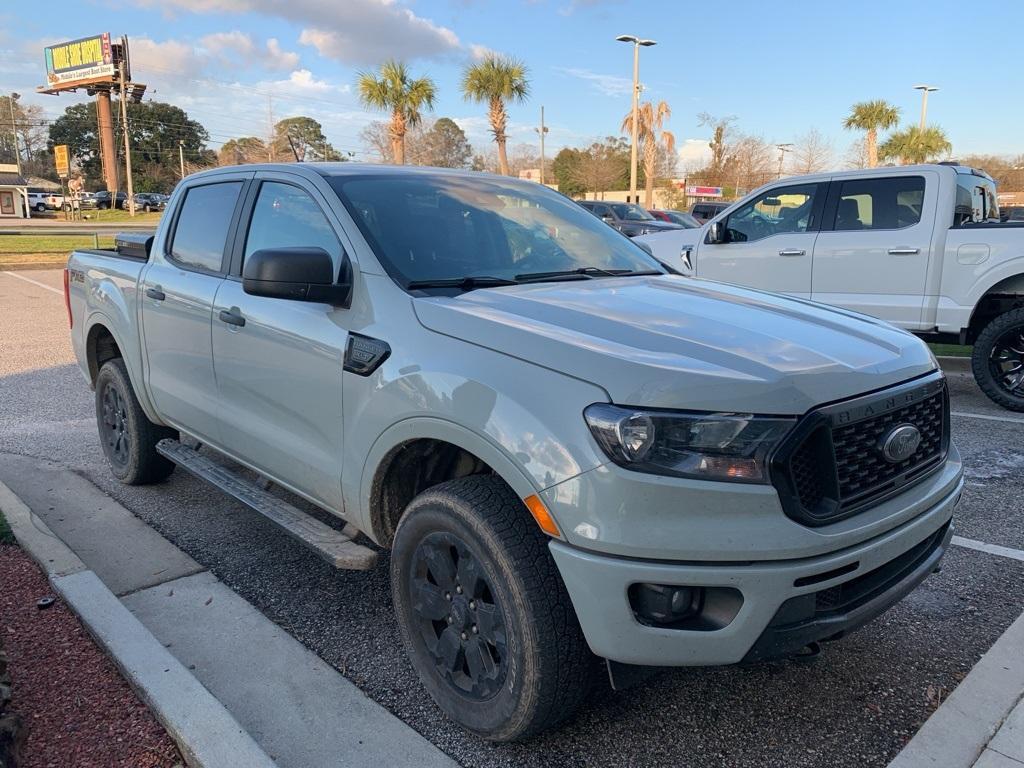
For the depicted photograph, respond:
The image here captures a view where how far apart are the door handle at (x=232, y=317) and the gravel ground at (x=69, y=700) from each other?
1.37 metres

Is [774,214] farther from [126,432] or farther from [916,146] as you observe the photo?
[916,146]

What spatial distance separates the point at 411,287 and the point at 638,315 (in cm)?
82

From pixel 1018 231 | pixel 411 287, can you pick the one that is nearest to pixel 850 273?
pixel 1018 231

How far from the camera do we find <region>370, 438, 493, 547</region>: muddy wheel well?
9.07 ft

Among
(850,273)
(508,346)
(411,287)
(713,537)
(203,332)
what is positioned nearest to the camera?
(713,537)

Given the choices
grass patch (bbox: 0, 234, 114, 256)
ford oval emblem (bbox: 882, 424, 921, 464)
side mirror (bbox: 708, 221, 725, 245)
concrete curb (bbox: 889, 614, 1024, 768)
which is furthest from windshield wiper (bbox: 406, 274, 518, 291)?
grass patch (bbox: 0, 234, 114, 256)

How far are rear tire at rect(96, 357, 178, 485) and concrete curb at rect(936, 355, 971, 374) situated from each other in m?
7.49

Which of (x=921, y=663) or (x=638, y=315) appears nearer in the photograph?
(x=638, y=315)

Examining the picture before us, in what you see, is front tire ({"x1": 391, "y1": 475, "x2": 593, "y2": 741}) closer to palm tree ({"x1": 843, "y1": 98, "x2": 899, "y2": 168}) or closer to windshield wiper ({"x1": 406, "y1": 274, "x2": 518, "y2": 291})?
windshield wiper ({"x1": 406, "y1": 274, "x2": 518, "y2": 291})

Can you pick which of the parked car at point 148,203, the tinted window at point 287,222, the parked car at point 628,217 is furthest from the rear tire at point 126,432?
the parked car at point 148,203

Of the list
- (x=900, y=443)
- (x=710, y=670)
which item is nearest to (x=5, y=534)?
(x=710, y=670)

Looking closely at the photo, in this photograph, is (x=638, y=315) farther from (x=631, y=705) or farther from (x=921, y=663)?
(x=921, y=663)

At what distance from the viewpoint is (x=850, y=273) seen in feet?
24.6

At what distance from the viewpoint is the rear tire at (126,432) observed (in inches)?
185
